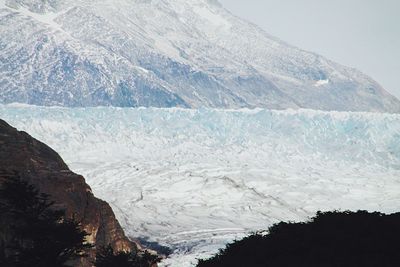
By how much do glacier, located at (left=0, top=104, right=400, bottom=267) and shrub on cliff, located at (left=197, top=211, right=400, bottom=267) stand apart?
163 feet

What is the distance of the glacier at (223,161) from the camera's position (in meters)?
71.3

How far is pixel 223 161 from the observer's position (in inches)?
3703

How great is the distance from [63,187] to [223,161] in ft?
226

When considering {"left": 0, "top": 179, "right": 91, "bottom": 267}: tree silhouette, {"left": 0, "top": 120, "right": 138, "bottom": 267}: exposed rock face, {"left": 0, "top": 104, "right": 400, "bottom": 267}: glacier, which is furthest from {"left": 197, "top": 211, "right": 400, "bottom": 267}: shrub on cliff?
{"left": 0, "top": 104, "right": 400, "bottom": 267}: glacier

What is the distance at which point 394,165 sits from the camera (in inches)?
3674

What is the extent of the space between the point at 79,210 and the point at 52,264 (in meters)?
15.9

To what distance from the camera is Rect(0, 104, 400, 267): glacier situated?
71312 millimetres

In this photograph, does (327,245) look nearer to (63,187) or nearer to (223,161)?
(63,187)

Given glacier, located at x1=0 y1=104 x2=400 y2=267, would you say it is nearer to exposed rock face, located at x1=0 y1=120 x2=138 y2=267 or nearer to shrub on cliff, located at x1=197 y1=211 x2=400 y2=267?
exposed rock face, located at x1=0 y1=120 x2=138 y2=267

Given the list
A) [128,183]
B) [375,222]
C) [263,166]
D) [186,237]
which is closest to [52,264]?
[375,222]

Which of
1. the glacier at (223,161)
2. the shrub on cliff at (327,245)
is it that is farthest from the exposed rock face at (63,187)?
the glacier at (223,161)

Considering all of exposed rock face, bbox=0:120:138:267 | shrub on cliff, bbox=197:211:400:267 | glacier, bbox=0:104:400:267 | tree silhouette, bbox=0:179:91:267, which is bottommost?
glacier, bbox=0:104:400:267

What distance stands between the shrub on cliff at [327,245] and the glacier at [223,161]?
163 feet

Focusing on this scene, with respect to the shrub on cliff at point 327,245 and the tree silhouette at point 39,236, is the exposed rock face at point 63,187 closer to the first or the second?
Answer: the tree silhouette at point 39,236
